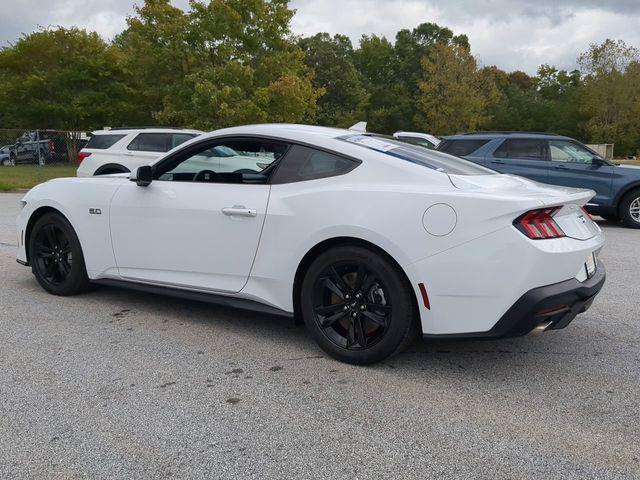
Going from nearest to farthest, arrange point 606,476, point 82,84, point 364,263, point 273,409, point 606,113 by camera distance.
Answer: point 606,476 < point 273,409 < point 364,263 < point 82,84 < point 606,113

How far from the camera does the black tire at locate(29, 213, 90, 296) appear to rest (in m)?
4.90

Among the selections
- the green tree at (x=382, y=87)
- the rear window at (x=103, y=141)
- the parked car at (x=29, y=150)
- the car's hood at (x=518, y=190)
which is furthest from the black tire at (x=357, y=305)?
the green tree at (x=382, y=87)

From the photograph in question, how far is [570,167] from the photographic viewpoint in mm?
10312

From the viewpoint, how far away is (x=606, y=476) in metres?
2.45

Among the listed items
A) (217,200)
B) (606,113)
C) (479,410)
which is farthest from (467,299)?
(606,113)

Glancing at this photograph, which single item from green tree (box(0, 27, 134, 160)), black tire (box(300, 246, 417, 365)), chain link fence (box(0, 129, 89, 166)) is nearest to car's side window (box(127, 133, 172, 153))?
chain link fence (box(0, 129, 89, 166))

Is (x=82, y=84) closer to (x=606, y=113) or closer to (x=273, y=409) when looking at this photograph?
(x=273, y=409)

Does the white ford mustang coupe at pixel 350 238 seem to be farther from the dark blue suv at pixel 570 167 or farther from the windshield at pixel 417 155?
the dark blue suv at pixel 570 167

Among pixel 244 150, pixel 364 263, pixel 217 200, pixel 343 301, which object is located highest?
pixel 244 150

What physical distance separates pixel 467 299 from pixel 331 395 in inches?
36.5

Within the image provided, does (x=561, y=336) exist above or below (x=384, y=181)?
below

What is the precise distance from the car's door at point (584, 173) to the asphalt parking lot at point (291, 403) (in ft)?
20.5

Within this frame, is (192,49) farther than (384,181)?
Yes

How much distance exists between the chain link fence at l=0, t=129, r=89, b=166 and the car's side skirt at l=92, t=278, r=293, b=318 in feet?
60.3
